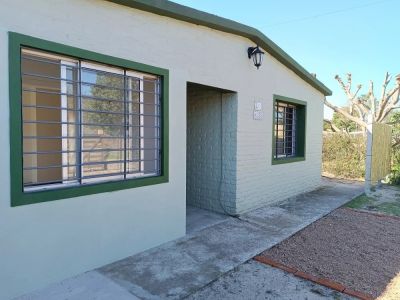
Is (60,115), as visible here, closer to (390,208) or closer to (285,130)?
(285,130)

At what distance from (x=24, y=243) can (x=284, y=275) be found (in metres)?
2.81

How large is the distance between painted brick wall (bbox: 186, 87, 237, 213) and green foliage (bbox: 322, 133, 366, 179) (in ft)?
25.1

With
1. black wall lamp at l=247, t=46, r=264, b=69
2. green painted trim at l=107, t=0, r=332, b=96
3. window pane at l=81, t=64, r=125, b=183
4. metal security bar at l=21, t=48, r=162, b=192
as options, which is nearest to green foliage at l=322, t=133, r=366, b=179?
green painted trim at l=107, t=0, r=332, b=96

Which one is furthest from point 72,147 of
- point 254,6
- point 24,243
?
point 254,6

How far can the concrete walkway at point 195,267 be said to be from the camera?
320cm

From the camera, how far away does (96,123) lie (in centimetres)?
388

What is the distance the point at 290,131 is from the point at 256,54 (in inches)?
123

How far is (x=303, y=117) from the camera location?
8.52 m

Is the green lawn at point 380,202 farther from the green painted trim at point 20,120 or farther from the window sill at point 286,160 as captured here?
the green painted trim at point 20,120

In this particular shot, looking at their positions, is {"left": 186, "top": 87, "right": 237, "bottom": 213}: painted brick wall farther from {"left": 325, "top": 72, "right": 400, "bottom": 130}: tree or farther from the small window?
{"left": 325, "top": 72, "right": 400, "bottom": 130}: tree

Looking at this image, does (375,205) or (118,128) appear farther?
(375,205)

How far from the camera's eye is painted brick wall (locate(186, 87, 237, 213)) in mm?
5965

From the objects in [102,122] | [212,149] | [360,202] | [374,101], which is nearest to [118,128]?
[102,122]

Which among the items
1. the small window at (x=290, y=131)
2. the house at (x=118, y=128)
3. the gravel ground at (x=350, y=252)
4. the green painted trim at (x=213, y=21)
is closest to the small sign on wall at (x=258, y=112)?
the house at (x=118, y=128)
